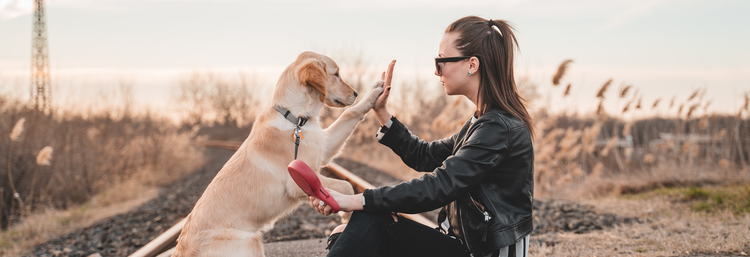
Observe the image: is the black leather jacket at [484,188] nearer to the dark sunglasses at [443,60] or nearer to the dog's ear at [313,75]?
the dark sunglasses at [443,60]

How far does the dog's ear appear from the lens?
299 centimetres

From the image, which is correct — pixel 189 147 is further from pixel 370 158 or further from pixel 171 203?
pixel 171 203

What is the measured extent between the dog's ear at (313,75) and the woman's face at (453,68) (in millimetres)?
945

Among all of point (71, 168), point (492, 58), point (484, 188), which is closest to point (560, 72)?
point (492, 58)

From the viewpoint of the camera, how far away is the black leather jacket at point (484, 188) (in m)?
1.98

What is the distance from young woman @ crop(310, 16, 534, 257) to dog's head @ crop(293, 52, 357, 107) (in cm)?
95

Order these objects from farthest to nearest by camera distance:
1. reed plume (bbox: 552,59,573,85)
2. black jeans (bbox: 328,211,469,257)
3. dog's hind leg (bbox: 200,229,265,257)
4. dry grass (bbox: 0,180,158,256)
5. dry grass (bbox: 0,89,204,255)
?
reed plume (bbox: 552,59,573,85) → dry grass (bbox: 0,89,204,255) → dry grass (bbox: 0,180,158,256) → dog's hind leg (bbox: 200,229,265,257) → black jeans (bbox: 328,211,469,257)

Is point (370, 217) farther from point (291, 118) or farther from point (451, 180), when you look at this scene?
point (291, 118)

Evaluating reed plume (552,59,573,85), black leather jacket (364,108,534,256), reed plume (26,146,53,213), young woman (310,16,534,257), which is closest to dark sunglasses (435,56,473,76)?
young woman (310,16,534,257)

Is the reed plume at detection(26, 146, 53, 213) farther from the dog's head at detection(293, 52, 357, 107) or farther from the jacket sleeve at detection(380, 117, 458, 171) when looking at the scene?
the jacket sleeve at detection(380, 117, 458, 171)

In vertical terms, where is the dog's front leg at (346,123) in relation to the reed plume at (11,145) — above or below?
above


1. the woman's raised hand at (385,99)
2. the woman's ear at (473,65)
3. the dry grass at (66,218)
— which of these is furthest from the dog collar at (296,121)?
the dry grass at (66,218)

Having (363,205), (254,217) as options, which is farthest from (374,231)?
(254,217)

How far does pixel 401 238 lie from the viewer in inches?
89.0
